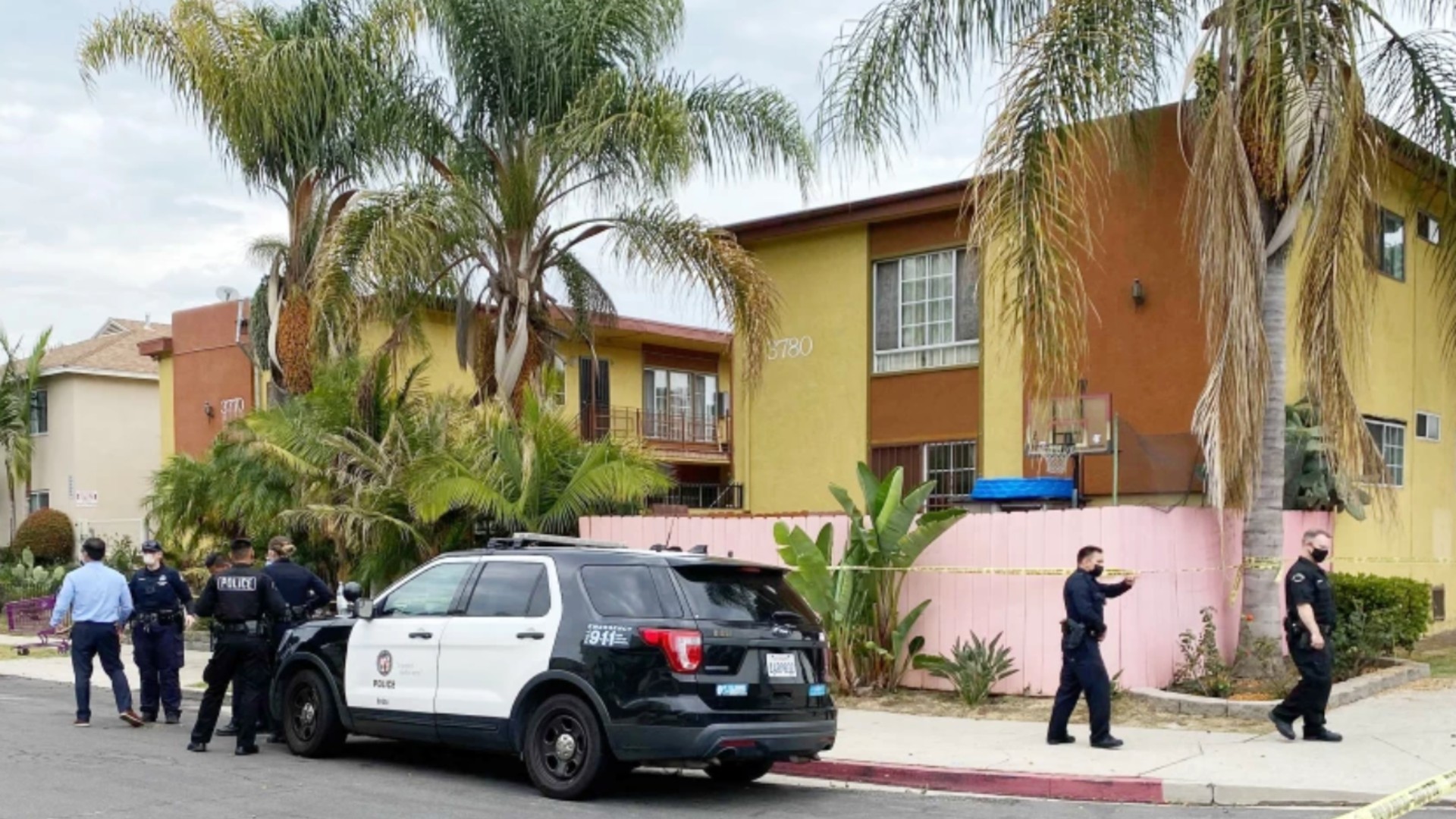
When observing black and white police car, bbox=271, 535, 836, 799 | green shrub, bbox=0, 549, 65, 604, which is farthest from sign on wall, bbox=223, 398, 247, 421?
black and white police car, bbox=271, 535, 836, 799

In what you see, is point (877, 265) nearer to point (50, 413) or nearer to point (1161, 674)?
point (1161, 674)

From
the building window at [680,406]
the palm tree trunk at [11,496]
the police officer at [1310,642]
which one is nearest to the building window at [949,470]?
the police officer at [1310,642]

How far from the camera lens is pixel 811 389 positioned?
21.3 m

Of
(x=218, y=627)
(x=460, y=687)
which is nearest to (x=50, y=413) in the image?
(x=218, y=627)

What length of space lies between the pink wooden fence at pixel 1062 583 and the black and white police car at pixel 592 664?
3727 millimetres

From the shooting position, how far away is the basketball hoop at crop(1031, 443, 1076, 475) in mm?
17609

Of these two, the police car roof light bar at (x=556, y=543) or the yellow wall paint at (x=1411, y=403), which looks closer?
the police car roof light bar at (x=556, y=543)

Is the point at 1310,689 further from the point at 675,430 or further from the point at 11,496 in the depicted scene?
the point at 11,496

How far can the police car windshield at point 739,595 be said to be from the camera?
376 inches

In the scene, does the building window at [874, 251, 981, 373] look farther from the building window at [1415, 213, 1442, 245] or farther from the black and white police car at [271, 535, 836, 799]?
the black and white police car at [271, 535, 836, 799]

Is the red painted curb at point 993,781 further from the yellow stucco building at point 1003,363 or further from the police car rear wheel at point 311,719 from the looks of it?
the yellow stucco building at point 1003,363

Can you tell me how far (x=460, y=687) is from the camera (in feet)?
33.6

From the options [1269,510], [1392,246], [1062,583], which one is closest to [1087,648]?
[1062,583]

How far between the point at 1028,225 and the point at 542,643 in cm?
580
